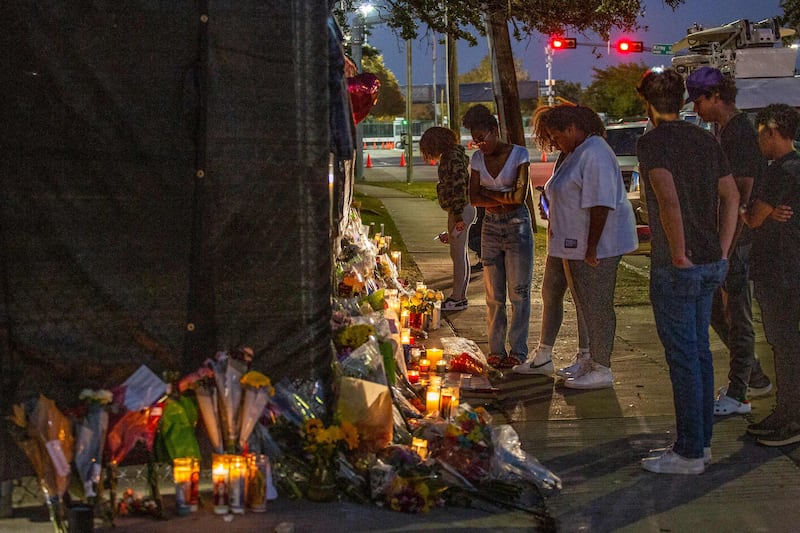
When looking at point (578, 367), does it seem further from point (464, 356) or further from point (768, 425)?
point (768, 425)

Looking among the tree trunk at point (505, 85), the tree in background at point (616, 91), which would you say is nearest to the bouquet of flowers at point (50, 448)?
the tree trunk at point (505, 85)

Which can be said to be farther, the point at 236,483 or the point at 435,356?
the point at 435,356

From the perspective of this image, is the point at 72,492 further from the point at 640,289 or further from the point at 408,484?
the point at 640,289

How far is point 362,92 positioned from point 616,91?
186ft

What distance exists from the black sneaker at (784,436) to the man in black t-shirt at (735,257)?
591mm

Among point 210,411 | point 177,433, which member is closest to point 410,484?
point 210,411

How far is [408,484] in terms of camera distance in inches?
183

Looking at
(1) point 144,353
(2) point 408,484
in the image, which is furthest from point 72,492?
(2) point 408,484

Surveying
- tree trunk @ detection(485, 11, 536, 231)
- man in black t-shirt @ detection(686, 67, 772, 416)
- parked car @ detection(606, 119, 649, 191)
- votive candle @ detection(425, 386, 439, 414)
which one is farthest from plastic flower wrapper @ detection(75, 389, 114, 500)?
parked car @ detection(606, 119, 649, 191)

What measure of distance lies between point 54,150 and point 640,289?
7604 millimetres

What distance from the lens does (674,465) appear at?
202 inches

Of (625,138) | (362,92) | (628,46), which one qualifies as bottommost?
(625,138)

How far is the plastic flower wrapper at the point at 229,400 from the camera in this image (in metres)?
4.57

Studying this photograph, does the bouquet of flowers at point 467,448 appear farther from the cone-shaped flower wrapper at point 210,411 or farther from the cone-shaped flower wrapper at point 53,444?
the cone-shaped flower wrapper at point 53,444
